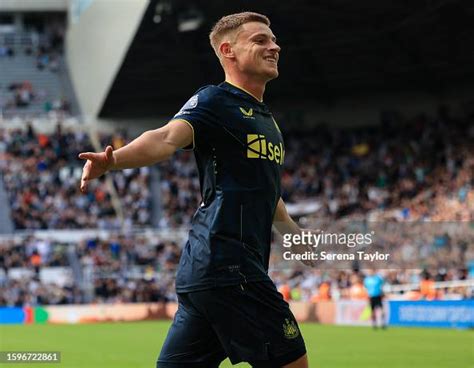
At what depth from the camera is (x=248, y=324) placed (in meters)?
5.25

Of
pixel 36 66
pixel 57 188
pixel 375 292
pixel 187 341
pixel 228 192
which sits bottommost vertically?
pixel 375 292

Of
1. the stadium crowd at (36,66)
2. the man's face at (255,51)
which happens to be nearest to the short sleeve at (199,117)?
the man's face at (255,51)

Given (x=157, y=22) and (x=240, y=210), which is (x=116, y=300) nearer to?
(x=157, y=22)

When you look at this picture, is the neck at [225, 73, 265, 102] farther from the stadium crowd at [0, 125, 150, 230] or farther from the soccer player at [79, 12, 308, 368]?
the stadium crowd at [0, 125, 150, 230]

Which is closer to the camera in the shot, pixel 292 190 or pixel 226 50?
pixel 226 50

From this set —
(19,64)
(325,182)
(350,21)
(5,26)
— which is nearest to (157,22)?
(350,21)

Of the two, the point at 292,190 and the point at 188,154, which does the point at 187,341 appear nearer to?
the point at 292,190

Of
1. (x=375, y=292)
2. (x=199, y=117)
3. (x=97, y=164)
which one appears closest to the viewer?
(x=97, y=164)

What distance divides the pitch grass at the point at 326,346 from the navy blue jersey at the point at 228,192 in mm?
8917

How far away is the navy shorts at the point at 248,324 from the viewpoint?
5.25 metres

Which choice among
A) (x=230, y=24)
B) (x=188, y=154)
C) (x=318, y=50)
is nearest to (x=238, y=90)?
(x=230, y=24)

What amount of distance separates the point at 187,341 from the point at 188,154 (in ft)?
134

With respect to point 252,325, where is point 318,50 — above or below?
above

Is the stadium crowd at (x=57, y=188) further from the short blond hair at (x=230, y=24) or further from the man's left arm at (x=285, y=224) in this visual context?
the short blond hair at (x=230, y=24)
